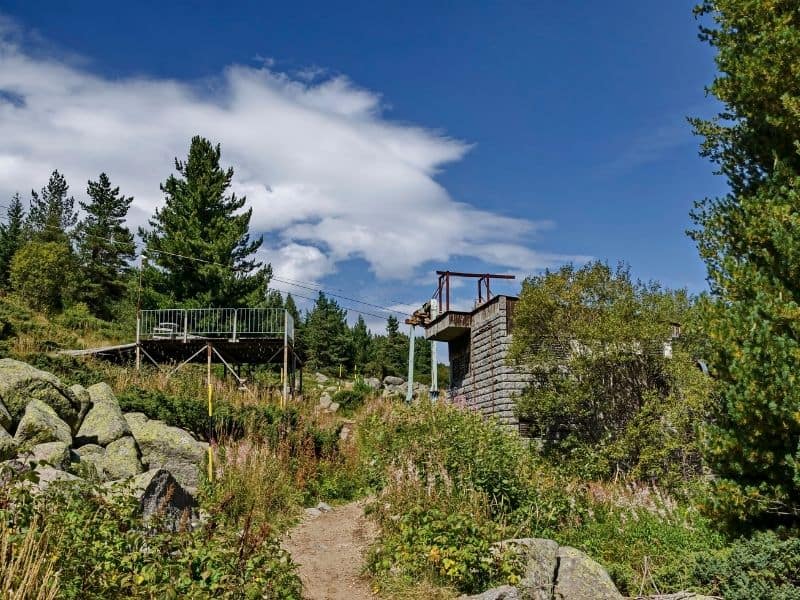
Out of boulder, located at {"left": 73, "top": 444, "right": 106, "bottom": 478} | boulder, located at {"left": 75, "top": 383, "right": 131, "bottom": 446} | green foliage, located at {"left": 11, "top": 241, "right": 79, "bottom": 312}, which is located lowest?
boulder, located at {"left": 73, "top": 444, "right": 106, "bottom": 478}

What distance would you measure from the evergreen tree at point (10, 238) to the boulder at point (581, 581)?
34.1 meters

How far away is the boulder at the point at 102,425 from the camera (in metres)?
8.72

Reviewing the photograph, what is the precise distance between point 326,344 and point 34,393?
31822 millimetres

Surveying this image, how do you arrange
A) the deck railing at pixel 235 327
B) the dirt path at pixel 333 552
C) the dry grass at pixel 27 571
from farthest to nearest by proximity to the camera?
the deck railing at pixel 235 327
the dirt path at pixel 333 552
the dry grass at pixel 27 571

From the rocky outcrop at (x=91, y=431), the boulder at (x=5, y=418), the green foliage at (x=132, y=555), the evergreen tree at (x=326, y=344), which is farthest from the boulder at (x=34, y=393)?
the evergreen tree at (x=326, y=344)

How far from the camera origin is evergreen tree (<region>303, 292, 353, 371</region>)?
40219 millimetres

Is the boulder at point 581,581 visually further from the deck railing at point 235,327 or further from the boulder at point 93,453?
the deck railing at point 235,327

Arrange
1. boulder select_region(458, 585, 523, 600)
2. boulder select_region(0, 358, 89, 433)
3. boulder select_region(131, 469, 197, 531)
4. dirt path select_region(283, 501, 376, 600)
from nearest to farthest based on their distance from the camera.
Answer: boulder select_region(458, 585, 523, 600) → boulder select_region(131, 469, 197, 531) → dirt path select_region(283, 501, 376, 600) → boulder select_region(0, 358, 89, 433)

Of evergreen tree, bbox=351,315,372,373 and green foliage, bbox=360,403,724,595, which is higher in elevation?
evergreen tree, bbox=351,315,372,373

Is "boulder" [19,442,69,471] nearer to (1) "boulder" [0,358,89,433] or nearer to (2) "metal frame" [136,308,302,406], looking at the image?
(1) "boulder" [0,358,89,433]

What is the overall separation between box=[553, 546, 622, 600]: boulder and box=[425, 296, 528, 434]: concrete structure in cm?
680

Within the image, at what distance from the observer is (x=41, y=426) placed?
7586mm

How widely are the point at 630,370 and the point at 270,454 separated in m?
7.01

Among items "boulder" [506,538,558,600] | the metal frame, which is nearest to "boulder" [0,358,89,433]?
"boulder" [506,538,558,600]
